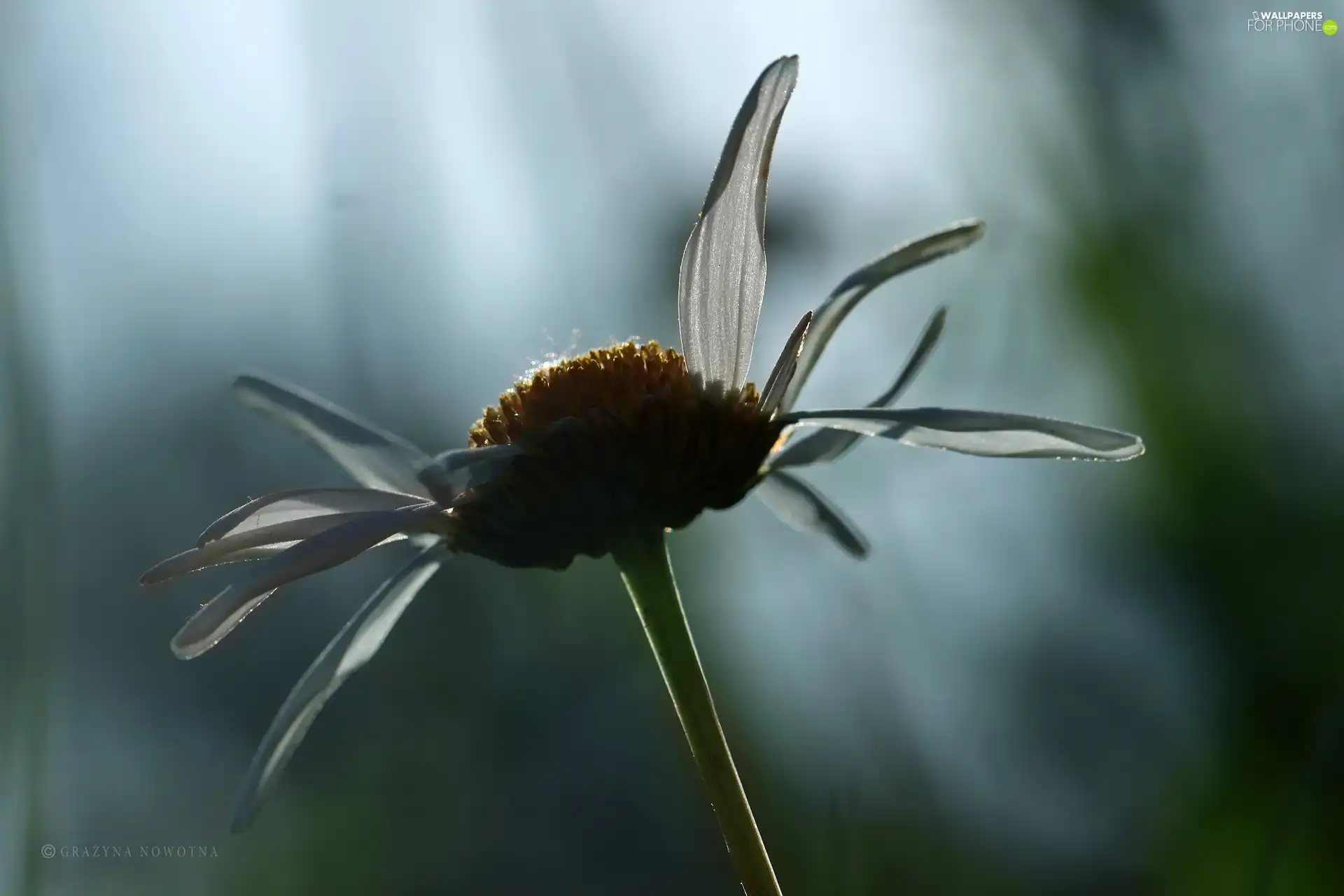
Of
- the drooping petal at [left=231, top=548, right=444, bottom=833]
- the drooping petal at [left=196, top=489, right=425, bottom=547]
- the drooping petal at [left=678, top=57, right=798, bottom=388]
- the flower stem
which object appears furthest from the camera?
the drooping petal at [left=678, top=57, right=798, bottom=388]

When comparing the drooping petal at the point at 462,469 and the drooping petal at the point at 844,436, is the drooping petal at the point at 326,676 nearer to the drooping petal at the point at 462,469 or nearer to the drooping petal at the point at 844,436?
the drooping petal at the point at 462,469

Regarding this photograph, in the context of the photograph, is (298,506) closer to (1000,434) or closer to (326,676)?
(326,676)

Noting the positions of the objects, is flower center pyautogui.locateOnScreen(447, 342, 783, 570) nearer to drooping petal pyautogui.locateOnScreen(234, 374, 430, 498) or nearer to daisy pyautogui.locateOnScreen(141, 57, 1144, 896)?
daisy pyautogui.locateOnScreen(141, 57, 1144, 896)

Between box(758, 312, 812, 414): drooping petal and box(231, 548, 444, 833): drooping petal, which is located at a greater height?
box(758, 312, 812, 414): drooping petal

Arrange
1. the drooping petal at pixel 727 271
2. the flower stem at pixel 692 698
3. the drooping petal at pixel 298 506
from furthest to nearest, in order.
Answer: the drooping petal at pixel 727 271, the drooping petal at pixel 298 506, the flower stem at pixel 692 698

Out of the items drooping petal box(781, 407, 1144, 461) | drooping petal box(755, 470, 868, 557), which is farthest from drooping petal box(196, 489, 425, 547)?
drooping petal box(781, 407, 1144, 461)

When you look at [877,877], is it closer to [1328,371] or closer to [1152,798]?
[1152,798]

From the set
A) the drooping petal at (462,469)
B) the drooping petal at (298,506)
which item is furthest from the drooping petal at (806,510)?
the drooping petal at (298,506)
